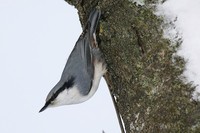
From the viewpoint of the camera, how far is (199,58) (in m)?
1.48

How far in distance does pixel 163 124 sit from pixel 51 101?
43.9 inches

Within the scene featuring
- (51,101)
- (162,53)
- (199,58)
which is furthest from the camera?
(51,101)

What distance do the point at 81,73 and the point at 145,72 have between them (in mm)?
782

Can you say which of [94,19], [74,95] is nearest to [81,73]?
[74,95]

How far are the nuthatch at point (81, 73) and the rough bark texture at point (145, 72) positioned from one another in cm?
33

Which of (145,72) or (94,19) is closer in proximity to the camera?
(145,72)

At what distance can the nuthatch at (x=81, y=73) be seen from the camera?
224 cm

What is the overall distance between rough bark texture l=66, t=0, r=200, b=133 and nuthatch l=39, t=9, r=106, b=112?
1.07ft

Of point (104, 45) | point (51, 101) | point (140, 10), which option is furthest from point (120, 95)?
point (51, 101)

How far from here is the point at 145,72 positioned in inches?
64.7

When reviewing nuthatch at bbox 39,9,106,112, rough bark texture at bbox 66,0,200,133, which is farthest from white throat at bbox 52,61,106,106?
rough bark texture at bbox 66,0,200,133

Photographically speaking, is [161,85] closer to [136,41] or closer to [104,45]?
[136,41]

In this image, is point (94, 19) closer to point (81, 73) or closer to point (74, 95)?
point (81, 73)

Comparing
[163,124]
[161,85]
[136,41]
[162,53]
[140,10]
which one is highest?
[140,10]
